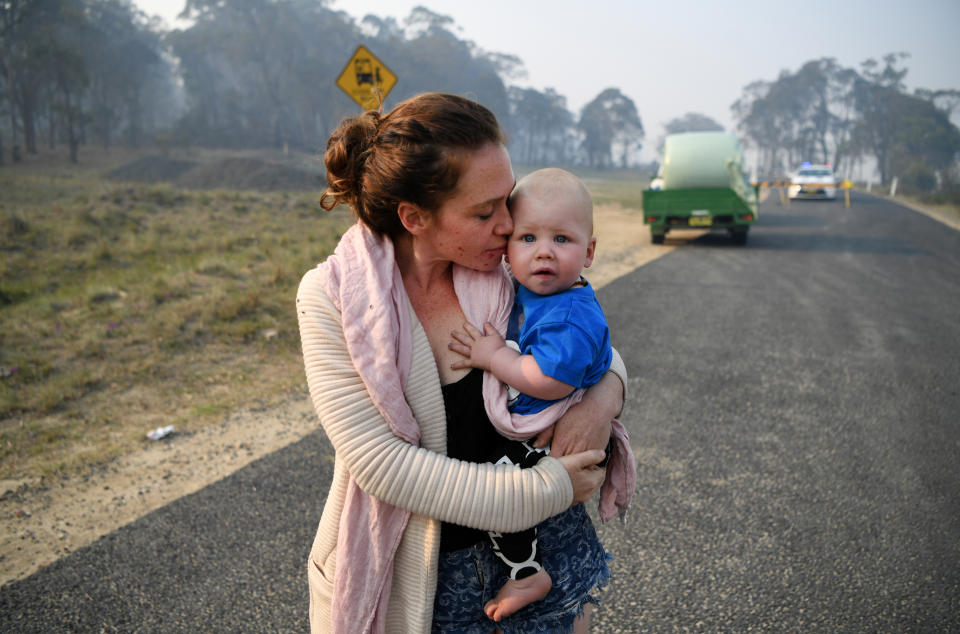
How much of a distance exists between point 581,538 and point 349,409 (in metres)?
0.69

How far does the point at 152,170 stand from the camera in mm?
35906

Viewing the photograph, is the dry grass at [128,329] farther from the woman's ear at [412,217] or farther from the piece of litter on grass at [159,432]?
the woman's ear at [412,217]

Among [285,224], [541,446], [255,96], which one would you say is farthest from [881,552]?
[255,96]

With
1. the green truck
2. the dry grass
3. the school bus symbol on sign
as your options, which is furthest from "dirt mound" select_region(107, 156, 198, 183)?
the green truck

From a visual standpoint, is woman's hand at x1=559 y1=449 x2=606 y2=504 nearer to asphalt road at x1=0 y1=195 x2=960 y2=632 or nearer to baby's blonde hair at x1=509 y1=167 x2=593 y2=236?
baby's blonde hair at x1=509 y1=167 x2=593 y2=236

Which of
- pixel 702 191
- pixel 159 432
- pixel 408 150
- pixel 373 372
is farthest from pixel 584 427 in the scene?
pixel 702 191

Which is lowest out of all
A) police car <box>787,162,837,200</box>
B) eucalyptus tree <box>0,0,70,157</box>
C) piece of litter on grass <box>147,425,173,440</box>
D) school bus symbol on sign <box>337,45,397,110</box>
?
piece of litter on grass <box>147,425,173,440</box>

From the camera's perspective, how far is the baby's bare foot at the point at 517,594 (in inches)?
55.6

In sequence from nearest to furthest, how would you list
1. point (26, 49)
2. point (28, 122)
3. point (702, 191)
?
1. point (702, 191)
2. point (26, 49)
3. point (28, 122)

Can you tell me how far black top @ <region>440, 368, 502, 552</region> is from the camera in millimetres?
1425

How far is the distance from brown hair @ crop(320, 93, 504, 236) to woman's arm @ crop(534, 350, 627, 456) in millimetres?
559

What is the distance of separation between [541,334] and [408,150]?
1.60ft

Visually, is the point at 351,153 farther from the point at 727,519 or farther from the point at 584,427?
the point at 727,519

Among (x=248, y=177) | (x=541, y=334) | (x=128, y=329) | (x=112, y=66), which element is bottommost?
(x=128, y=329)
